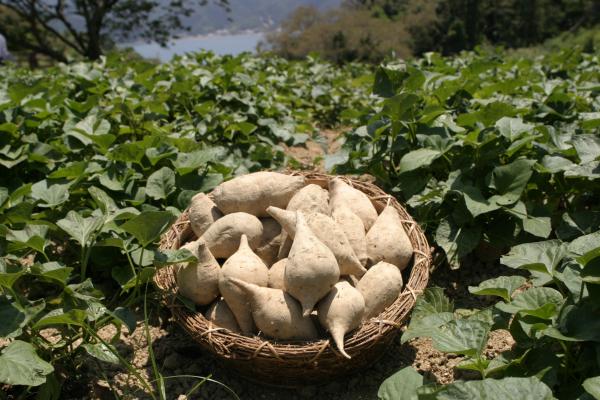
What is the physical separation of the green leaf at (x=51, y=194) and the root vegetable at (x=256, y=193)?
75 cm

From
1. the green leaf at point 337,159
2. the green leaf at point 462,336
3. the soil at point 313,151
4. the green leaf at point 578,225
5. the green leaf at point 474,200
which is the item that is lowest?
the soil at point 313,151

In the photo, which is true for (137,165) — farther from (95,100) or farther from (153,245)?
(95,100)

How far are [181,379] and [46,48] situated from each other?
16.7 metres

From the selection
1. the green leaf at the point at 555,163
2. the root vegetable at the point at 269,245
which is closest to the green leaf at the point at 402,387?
the root vegetable at the point at 269,245

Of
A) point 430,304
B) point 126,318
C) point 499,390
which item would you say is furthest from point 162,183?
point 499,390

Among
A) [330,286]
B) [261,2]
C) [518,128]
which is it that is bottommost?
[261,2]

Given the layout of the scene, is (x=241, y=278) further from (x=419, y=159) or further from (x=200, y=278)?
(x=419, y=159)

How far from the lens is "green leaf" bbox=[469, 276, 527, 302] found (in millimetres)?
1684

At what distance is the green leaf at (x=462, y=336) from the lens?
5.09ft

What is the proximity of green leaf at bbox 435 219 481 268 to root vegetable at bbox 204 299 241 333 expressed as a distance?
3.30ft

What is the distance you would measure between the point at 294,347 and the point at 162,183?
121cm

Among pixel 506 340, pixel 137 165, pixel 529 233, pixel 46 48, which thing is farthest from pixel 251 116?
pixel 46 48

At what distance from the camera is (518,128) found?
2494mm

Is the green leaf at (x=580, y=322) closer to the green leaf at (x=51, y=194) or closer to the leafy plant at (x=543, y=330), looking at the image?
the leafy plant at (x=543, y=330)
